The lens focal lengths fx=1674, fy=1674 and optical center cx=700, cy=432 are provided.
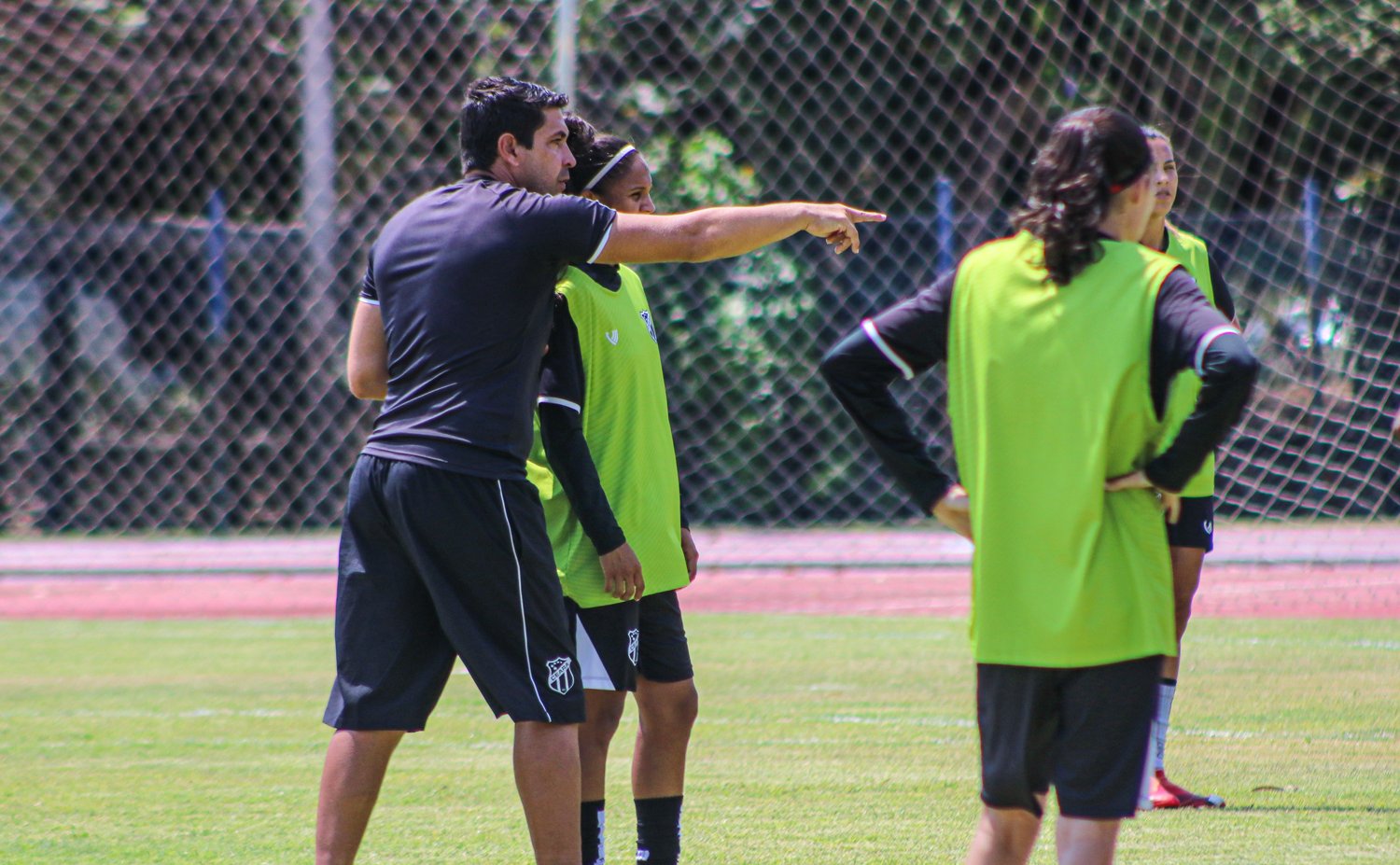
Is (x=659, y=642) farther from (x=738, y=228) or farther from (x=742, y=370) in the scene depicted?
(x=742, y=370)

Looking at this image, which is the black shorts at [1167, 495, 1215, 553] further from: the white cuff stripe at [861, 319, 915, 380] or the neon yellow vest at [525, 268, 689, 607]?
the white cuff stripe at [861, 319, 915, 380]

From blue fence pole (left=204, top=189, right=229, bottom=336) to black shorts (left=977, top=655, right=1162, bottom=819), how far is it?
1434cm

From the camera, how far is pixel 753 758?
245 inches

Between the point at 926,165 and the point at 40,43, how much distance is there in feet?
29.5

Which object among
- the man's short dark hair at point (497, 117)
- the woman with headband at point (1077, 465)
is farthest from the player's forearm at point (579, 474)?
the woman with headband at point (1077, 465)

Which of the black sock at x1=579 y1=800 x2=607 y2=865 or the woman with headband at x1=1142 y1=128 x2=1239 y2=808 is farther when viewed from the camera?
the woman with headband at x1=1142 y1=128 x2=1239 y2=808

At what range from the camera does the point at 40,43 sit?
55.6 feet

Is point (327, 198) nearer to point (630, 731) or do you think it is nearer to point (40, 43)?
point (40, 43)

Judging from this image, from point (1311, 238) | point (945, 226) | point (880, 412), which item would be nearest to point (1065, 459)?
point (880, 412)

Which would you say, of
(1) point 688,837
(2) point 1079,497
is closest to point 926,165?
(1) point 688,837

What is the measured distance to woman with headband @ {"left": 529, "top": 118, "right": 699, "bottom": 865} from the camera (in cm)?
402

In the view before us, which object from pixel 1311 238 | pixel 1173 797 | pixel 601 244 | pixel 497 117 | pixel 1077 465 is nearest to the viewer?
pixel 1077 465

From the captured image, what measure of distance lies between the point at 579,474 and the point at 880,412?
3.43 feet

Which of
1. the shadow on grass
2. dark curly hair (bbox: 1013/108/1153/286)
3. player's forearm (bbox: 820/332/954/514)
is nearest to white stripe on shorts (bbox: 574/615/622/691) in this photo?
player's forearm (bbox: 820/332/954/514)
